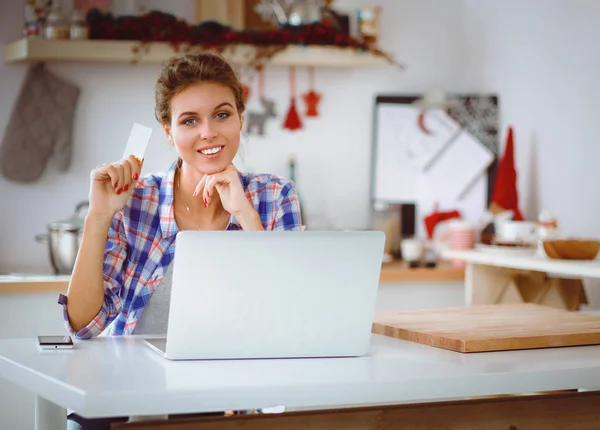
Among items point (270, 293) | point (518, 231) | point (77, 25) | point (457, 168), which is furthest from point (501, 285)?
point (270, 293)

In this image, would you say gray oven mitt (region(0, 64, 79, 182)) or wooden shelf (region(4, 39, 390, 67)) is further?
gray oven mitt (region(0, 64, 79, 182))

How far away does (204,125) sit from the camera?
6.65 ft

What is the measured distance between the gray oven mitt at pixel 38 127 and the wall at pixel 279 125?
0.14ft

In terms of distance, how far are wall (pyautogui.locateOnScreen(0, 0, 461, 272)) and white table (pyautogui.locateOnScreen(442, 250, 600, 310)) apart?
0.77 metres

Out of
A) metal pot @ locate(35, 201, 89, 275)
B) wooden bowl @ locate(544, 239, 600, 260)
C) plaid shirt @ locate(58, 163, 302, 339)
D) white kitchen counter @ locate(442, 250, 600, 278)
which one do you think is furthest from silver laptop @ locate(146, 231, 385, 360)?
metal pot @ locate(35, 201, 89, 275)

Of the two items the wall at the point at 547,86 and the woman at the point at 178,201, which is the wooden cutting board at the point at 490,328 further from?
the wall at the point at 547,86

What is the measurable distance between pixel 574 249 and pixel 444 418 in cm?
152

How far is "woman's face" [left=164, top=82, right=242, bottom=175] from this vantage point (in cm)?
203

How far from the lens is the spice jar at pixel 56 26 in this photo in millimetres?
3482

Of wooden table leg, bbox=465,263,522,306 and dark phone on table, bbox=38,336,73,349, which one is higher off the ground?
dark phone on table, bbox=38,336,73,349

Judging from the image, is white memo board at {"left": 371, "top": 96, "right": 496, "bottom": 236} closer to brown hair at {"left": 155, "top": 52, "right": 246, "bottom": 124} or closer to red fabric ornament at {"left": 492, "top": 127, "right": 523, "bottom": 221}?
red fabric ornament at {"left": 492, "top": 127, "right": 523, "bottom": 221}

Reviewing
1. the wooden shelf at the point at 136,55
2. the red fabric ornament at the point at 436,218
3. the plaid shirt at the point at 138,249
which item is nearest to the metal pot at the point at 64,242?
the wooden shelf at the point at 136,55

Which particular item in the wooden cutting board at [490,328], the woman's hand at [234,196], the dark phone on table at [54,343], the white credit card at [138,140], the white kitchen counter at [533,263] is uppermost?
the white credit card at [138,140]

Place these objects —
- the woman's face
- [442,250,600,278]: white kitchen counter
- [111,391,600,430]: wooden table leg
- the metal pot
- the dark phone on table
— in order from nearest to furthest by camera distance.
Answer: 1. [111,391,600,430]: wooden table leg
2. the dark phone on table
3. the woman's face
4. [442,250,600,278]: white kitchen counter
5. the metal pot
